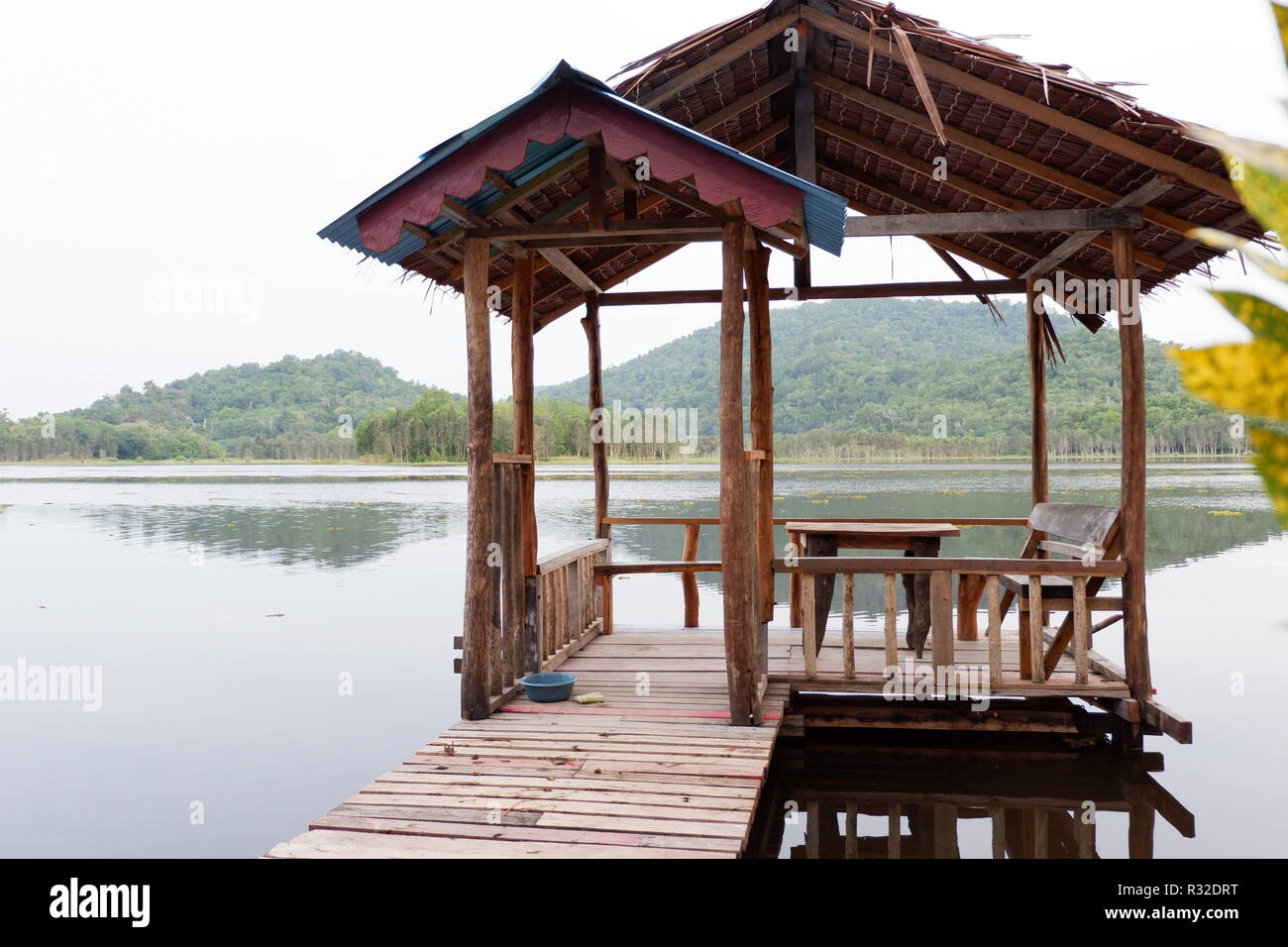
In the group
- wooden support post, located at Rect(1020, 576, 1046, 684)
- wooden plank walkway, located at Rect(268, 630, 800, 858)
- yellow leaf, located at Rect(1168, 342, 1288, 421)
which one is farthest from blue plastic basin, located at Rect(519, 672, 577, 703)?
yellow leaf, located at Rect(1168, 342, 1288, 421)

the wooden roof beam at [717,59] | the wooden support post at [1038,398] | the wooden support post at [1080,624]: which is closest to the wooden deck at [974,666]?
the wooden support post at [1080,624]

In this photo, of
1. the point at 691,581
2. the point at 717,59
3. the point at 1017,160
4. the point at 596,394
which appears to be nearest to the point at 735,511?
the point at 717,59

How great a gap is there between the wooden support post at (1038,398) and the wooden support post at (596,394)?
142 inches

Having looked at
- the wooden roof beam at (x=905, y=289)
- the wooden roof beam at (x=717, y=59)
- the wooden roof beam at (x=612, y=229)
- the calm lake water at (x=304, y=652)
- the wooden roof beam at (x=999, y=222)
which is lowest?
the calm lake water at (x=304, y=652)

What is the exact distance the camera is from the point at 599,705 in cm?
586

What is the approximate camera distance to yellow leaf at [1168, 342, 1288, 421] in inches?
19.5

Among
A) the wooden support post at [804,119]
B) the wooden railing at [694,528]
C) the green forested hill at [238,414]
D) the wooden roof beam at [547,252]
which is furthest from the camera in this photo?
the green forested hill at [238,414]

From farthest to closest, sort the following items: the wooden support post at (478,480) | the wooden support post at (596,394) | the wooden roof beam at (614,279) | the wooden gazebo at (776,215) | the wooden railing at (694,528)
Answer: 1. the wooden support post at (596,394)
2. the wooden roof beam at (614,279)
3. the wooden railing at (694,528)
4. the wooden support post at (478,480)
5. the wooden gazebo at (776,215)

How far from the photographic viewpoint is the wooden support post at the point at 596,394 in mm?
8594

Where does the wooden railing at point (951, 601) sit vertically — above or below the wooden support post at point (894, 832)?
above

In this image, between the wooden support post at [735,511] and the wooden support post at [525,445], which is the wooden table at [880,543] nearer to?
the wooden support post at [735,511]
